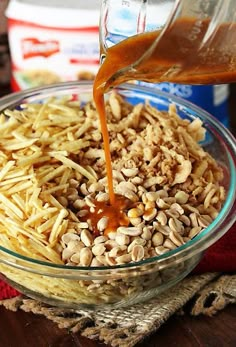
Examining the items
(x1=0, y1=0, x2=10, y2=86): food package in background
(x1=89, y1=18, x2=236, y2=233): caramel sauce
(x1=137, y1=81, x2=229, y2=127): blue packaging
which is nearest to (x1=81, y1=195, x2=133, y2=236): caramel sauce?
(x1=89, y1=18, x2=236, y2=233): caramel sauce

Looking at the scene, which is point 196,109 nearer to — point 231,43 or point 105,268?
Result: point 231,43

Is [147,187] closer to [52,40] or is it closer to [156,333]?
[156,333]

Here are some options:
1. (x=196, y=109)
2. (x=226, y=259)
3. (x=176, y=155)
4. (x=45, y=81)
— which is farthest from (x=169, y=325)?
(x=45, y=81)

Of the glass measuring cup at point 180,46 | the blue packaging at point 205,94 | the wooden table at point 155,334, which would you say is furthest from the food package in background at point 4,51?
the wooden table at point 155,334

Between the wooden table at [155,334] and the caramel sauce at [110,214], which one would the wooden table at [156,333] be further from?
the caramel sauce at [110,214]

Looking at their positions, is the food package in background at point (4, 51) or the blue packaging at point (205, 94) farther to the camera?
the food package in background at point (4, 51)

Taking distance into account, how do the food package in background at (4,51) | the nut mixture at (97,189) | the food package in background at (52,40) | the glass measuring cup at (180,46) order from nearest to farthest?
the glass measuring cup at (180,46) → the nut mixture at (97,189) → the food package in background at (52,40) → the food package in background at (4,51)

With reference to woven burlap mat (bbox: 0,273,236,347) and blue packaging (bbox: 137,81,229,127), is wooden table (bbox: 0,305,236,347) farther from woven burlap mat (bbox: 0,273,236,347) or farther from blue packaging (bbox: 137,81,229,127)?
blue packaging (bbox: 137,81,229,127)
